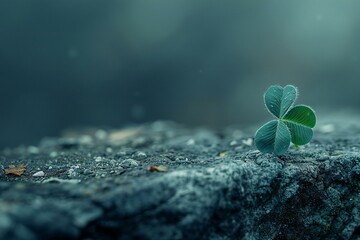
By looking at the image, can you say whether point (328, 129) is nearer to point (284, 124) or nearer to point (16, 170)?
point (284, 124)

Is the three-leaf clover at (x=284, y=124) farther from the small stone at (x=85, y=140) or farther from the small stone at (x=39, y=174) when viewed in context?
the small stone at (x=85, y=140)

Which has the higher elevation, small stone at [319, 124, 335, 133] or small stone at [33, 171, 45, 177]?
small stone at [319, 124, 335, 133]

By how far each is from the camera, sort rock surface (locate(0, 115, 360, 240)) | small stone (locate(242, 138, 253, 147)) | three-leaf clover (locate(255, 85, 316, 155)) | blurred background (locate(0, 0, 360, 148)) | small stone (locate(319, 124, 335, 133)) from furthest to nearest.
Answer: blurred background (locate(0, 0, 360, 148))
small stone (locate(319, 124, 335, 133))
small stone (locate(242, 138, 253, 147))
three-leaf clover (locate(255, 85, 316, 155))
rock surface (locate(0, 115, 360, 240))

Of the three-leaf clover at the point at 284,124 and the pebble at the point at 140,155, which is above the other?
the pebble at the point at 140,155

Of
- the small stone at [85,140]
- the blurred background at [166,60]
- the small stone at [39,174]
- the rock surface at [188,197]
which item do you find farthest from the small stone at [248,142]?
the blurred background at [166,60]

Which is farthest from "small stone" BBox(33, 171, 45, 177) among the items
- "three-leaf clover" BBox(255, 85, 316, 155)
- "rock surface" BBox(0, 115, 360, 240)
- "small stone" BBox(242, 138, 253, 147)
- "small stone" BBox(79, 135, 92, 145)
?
"small stone" BBox(79, 135, 92, 145)

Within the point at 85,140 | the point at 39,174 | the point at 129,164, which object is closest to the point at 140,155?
the point at 129,164

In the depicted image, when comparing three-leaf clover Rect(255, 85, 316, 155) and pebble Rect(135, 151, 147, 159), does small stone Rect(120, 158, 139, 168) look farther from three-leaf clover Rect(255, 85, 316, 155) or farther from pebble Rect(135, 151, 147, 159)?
three-leaf clover Rect(255, 85, 316, 155)

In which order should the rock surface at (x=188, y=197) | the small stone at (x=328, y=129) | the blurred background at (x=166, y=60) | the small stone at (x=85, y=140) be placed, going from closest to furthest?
the rock surface at (x=188, y=197), the small stone at (x=328, y=129), the small stone at (x=85, y=140), the blurred background at (x=166, y=60)
